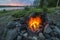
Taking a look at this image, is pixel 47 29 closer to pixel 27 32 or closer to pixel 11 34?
pixel 27 32

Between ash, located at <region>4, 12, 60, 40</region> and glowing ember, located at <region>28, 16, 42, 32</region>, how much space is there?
0.55ft

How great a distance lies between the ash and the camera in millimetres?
6859

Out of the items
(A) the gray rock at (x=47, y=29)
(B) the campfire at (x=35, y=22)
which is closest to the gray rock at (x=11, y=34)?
(B) the campfire at (x=35, y=22)

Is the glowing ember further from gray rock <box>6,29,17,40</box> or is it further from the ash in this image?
gray rock <box>6,29,17,40</box>

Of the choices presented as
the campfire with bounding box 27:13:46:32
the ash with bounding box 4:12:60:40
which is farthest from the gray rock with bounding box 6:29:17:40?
the campfire with bounding box 27:13:46:32

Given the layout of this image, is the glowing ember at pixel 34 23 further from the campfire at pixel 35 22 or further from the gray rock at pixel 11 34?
the gray rock at pixel 11 34

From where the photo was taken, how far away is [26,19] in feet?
23.1

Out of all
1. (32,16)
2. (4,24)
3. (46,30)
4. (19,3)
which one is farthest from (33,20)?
(19,3)

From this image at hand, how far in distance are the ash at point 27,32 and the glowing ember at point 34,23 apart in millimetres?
167

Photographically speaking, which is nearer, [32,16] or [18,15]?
[32,16]

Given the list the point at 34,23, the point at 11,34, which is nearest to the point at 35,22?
the point at 34,23

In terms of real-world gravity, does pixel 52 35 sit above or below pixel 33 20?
below

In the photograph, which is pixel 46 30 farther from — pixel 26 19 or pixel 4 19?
pixel 4 19

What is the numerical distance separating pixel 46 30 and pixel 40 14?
0.68 metres
